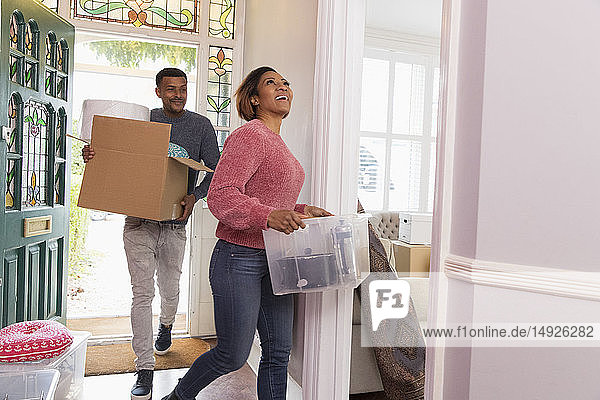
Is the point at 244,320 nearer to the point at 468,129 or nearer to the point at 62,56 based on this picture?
the point at 468,129

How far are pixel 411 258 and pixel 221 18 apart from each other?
2.97 m

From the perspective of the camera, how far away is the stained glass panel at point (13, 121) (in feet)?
9.72

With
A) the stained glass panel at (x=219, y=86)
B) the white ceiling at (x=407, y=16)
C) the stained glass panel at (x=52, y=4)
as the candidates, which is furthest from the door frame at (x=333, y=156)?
the white ceiling at (x=407, y=16)

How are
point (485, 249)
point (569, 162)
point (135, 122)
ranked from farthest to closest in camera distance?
point (135, 122) → point (485, 249) → point (569, 162)

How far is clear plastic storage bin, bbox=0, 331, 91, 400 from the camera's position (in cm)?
245

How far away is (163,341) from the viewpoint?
3836 millimetres

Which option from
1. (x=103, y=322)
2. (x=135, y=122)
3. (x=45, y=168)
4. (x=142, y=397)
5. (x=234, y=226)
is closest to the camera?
(x=234, y=226)

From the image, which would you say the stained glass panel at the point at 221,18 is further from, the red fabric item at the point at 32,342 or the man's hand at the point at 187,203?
the red fabric item at the point at 32,342

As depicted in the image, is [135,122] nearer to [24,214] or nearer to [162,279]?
[24,214]

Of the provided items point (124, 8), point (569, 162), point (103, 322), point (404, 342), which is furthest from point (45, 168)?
point (569, 162)

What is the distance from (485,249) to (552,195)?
0.27 metres

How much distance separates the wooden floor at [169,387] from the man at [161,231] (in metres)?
0.14

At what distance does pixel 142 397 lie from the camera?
305cm

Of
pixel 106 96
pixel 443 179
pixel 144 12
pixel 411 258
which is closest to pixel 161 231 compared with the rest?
pixel 144 12
